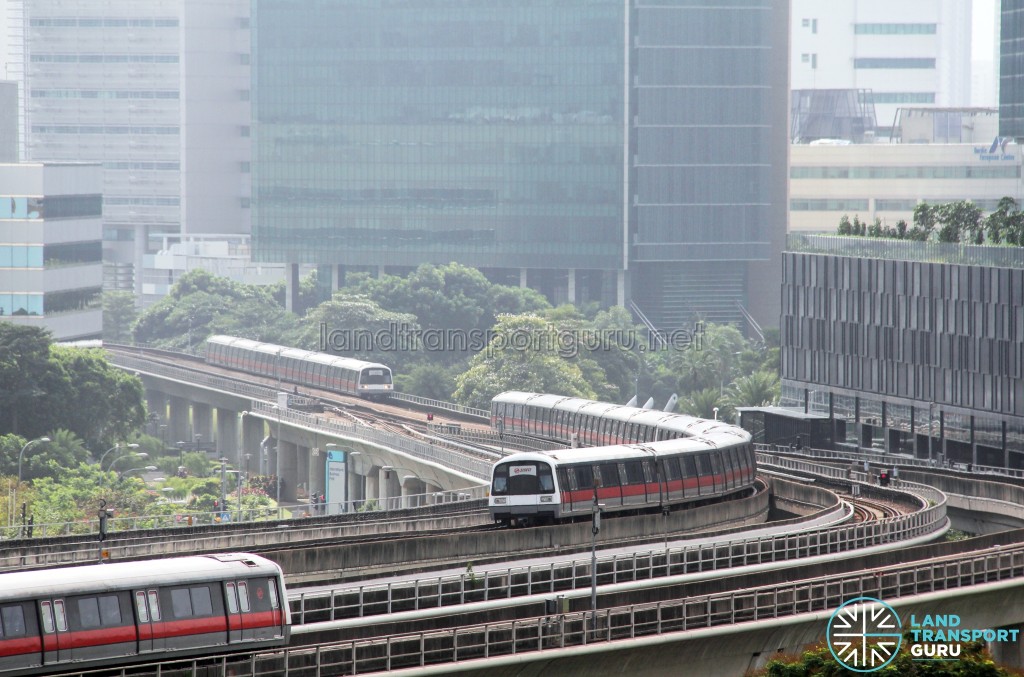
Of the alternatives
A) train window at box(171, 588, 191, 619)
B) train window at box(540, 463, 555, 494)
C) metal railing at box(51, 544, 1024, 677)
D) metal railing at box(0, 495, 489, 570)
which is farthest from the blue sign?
train window at box(171, 588, 191, 619)

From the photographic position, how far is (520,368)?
155 m

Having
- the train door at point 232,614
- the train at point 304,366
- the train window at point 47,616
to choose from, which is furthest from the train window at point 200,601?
the train at point 304,366

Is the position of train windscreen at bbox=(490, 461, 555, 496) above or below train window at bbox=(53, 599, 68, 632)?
below

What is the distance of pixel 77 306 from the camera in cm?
17088

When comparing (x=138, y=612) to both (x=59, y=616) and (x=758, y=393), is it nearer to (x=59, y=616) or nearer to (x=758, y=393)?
(x=59, y=616)

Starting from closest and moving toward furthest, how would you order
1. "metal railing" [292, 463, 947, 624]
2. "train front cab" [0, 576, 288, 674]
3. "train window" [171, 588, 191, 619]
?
"train front cab" [0, 576, 288, 674]
"train window" [171, 588, 191, 619]
"metal railing" [292, 463, 947, 624]

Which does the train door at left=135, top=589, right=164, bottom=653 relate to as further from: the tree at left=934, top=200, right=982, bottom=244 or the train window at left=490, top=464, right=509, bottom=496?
the tree at left=934, top=200, right=982, bottom=244

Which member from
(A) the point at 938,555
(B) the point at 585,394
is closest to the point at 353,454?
(B) the point at 585,394

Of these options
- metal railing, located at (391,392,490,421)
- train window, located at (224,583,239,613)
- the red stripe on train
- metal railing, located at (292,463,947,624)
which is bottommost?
metal railing, located at (391,392,490,421)

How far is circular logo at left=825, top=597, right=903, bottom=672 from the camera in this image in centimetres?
4094

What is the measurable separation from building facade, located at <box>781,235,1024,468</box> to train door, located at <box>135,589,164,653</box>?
67.6 meters

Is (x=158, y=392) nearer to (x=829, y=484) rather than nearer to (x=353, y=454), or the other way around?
(x=353, y=454)

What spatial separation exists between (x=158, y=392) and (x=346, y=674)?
14796cm

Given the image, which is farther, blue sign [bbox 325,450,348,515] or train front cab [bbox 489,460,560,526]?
blue sign [bbox 325,450,348,515]
